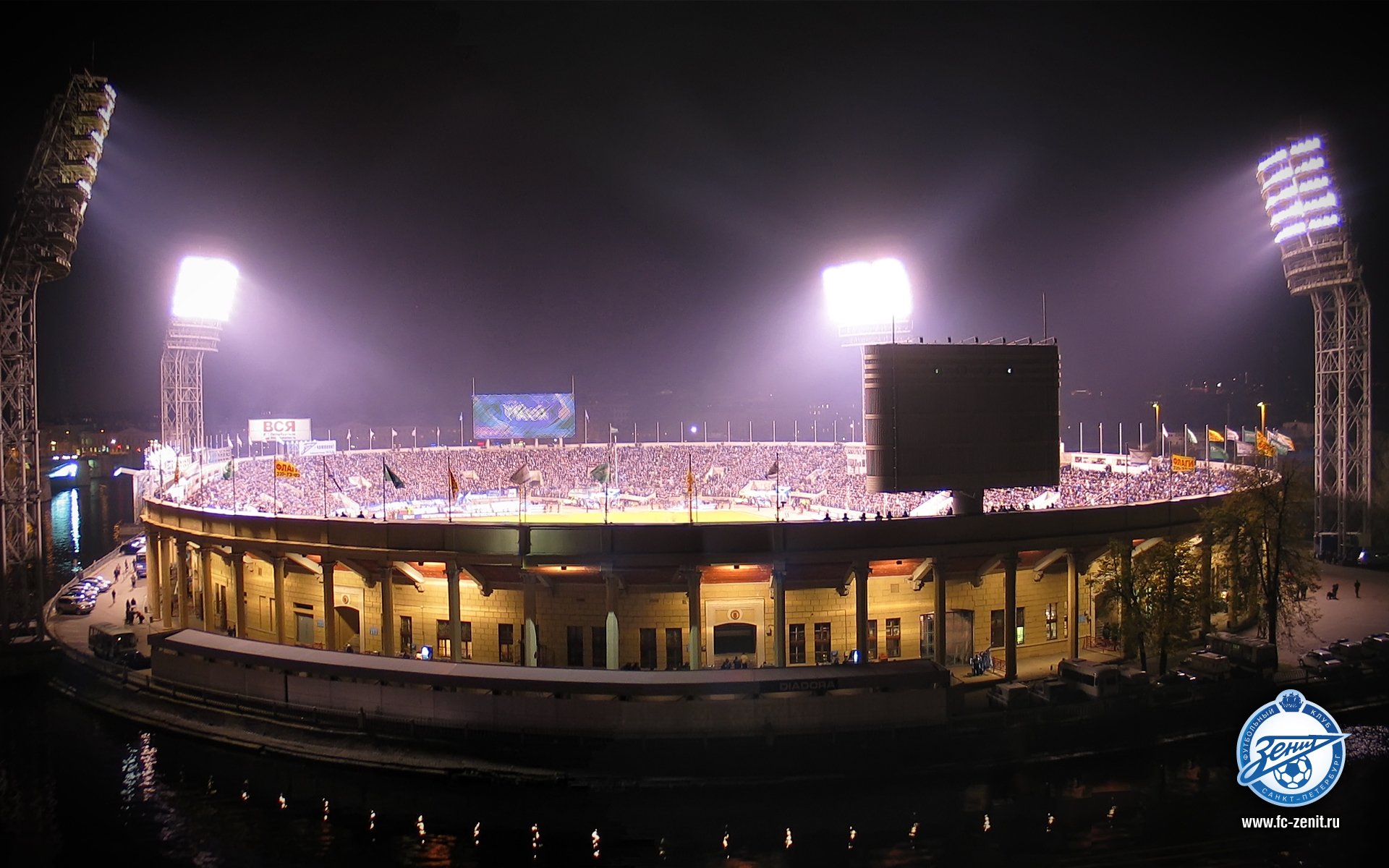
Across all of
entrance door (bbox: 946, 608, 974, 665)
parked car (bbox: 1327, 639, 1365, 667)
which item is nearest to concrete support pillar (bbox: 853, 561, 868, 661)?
entrance door (bbox: 946, 608, 974, 665)

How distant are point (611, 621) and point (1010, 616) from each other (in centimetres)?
1498

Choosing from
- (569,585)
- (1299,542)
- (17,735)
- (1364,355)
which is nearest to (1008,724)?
(569,585)

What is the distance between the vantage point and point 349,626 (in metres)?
39.0

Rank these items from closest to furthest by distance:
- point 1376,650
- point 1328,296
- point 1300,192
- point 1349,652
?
point 1349,652 → point 1376,650 → point 1300,192 → point 1328,296

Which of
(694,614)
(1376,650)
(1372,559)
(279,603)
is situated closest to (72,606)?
(279,603)

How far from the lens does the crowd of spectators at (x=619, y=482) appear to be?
2127 inches

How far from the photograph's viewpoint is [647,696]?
2717 centimetres

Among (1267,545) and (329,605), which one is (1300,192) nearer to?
(1267,545)

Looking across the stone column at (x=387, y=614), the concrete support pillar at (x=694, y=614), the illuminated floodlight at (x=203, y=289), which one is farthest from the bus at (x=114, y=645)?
the illuminated floodlight at (x=203, y=289)

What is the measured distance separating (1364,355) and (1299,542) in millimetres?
27667

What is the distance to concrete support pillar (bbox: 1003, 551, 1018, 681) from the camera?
33.0 meters

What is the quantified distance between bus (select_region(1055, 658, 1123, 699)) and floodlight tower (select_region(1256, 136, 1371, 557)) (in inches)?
1500

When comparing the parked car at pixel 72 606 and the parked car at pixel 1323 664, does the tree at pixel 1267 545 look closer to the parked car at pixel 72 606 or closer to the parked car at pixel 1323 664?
the parked car at pixel 1323 664

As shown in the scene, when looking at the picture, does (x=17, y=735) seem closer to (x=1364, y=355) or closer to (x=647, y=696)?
(x=647, y=696)
